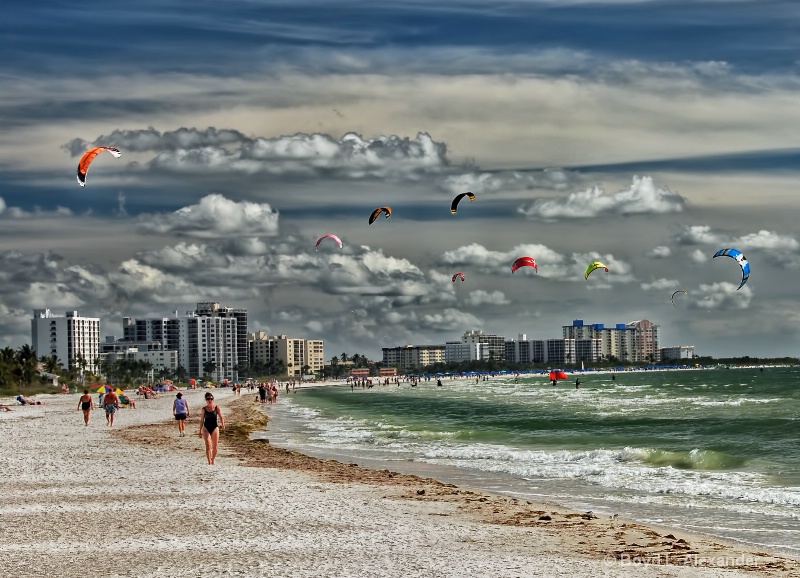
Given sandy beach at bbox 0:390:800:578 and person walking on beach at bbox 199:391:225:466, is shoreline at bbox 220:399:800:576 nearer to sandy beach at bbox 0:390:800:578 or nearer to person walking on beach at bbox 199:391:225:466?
sandy beach at bbox 0:390:800:578

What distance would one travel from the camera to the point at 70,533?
1102cm

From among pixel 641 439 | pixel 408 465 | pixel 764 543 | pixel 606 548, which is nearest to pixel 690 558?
pixel 606 548

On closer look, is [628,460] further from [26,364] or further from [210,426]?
[26,364]

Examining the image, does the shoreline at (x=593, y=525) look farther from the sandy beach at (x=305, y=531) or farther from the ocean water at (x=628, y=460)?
the ocean water at (x=628, y=460)

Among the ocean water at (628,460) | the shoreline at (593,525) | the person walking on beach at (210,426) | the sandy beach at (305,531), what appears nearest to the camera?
the sandy beach at (305,531)

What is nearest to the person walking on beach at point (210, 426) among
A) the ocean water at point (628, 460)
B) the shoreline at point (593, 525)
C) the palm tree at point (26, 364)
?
the shoreline at point (593, 525)

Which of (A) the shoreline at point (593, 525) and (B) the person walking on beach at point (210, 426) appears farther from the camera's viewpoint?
(B) the person walking on beach at point (210, 426)

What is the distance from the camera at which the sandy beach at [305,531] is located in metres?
9.51

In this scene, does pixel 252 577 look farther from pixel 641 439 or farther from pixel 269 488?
pixel 641 439

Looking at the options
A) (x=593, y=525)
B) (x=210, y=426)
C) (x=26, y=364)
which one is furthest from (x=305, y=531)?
(x=26, y=364)

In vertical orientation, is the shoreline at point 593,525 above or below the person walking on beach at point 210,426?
below

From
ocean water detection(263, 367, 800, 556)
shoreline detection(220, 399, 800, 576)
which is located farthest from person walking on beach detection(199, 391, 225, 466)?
ocean water detection(263, 367, 800, 556)

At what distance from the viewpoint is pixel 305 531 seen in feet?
37.3

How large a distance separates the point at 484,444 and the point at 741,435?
362 inches
